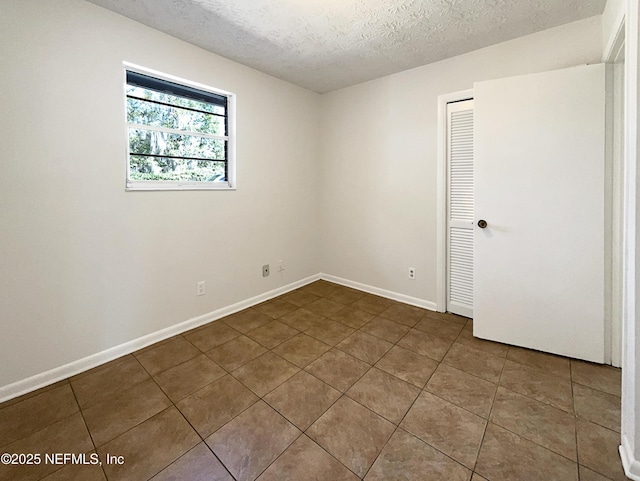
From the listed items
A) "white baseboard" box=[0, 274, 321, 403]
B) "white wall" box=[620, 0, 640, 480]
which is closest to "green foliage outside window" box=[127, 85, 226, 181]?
"white baseboard" box=[0, 274, 321, 403]

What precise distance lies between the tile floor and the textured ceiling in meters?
2.38

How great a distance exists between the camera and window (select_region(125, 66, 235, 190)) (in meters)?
2.18

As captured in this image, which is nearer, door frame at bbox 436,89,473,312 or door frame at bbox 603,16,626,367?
door frame at bbox 603,16,626,367

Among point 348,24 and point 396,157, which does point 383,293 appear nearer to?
point 396,157

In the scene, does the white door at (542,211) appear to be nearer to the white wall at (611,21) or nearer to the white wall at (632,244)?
the white wall at (611,21)

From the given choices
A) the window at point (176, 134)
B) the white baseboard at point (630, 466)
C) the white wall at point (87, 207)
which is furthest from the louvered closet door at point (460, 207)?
the window at point (176, 134)

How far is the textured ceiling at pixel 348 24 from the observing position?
1.86 metres

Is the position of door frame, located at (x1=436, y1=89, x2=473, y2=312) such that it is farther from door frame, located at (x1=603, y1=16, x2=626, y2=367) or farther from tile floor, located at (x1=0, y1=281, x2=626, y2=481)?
door frame, located at (x1=603, y1=16, x2=626, y2=367)

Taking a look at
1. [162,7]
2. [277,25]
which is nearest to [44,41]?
[162,7]

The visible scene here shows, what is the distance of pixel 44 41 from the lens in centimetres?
171

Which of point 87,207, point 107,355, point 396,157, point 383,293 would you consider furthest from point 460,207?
point 107,355

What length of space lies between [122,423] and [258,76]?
9.82 ft

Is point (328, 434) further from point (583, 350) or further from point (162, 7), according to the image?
point (162, 7)

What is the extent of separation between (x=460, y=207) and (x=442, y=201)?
166mm
